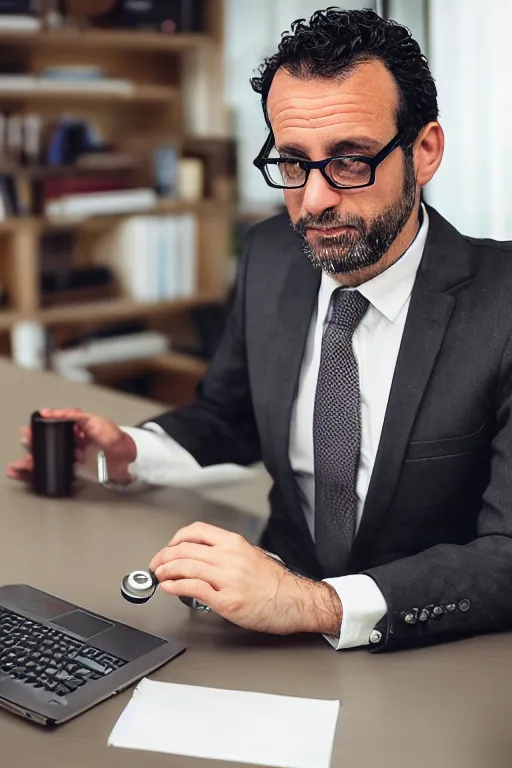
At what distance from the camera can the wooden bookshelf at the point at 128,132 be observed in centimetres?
417

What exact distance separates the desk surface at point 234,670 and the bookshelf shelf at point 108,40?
2.87 metres

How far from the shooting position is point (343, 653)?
1.23m

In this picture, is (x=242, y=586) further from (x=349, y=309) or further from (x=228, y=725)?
(x=349, y=309)

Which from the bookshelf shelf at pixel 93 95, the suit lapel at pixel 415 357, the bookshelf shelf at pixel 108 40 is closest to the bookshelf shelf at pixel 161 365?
the bookshelf shelf at pixel 93 95

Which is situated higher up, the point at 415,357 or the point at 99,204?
the point at 99,204

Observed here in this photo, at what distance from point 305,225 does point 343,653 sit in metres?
0.64

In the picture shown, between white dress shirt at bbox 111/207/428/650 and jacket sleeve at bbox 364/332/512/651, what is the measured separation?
0.12 feet

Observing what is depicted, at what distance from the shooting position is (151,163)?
4480 mm

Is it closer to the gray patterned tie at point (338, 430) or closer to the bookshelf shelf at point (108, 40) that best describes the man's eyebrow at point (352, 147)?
the gray patterned tie at point (338, 430)

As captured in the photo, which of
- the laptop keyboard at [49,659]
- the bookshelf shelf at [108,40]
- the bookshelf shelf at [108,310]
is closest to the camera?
the laptop keyboard at [49,659]

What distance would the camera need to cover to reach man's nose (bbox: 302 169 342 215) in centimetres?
145

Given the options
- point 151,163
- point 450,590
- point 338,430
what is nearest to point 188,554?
point 450,590

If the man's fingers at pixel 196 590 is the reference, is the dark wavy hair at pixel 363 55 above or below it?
above

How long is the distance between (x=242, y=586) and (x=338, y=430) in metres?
0.46
